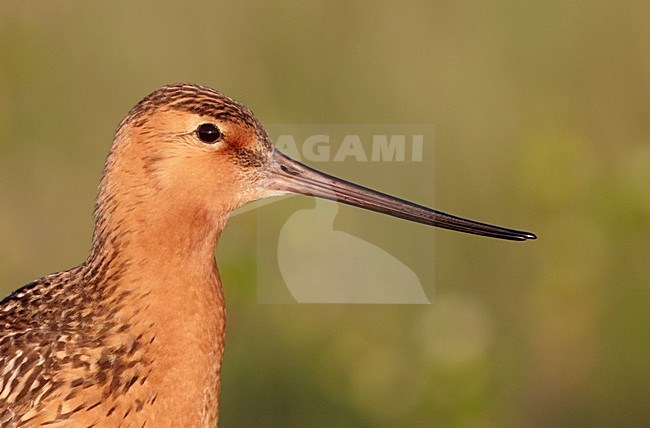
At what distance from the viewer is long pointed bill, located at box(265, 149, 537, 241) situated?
15.4ft

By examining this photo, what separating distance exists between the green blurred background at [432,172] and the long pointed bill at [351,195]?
2149 mm

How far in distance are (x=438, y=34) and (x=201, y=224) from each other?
4088 mm

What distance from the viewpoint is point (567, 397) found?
7.20m

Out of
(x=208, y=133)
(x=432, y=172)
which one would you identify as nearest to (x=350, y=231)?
(x=432, y=172)

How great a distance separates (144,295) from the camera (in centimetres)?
448

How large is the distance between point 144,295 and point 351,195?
738 millimetres

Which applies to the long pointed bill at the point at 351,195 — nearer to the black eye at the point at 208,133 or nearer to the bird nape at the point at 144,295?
the bird nape at the point at 144,295

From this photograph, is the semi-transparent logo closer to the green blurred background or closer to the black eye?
the green blurred background

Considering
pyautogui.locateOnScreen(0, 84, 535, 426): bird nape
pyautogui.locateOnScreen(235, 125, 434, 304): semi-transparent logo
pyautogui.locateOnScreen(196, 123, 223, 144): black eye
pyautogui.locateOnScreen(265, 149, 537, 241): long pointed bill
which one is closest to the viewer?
pyautogui.locateOnScreen(0, 84, 535, 426): bird nape

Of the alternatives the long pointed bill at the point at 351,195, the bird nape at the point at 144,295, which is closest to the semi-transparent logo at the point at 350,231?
the long pointed bill at the point at 351,195

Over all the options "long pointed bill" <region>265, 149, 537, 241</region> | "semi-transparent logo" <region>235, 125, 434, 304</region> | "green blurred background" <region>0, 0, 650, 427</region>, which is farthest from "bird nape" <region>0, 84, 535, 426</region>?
"semi-transparent logo" <region>235, 125, 434, 304</region>

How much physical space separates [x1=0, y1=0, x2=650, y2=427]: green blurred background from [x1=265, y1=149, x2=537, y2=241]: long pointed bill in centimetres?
215

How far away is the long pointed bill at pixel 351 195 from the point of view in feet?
15.4

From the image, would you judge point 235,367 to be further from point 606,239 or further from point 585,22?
point 585,22
